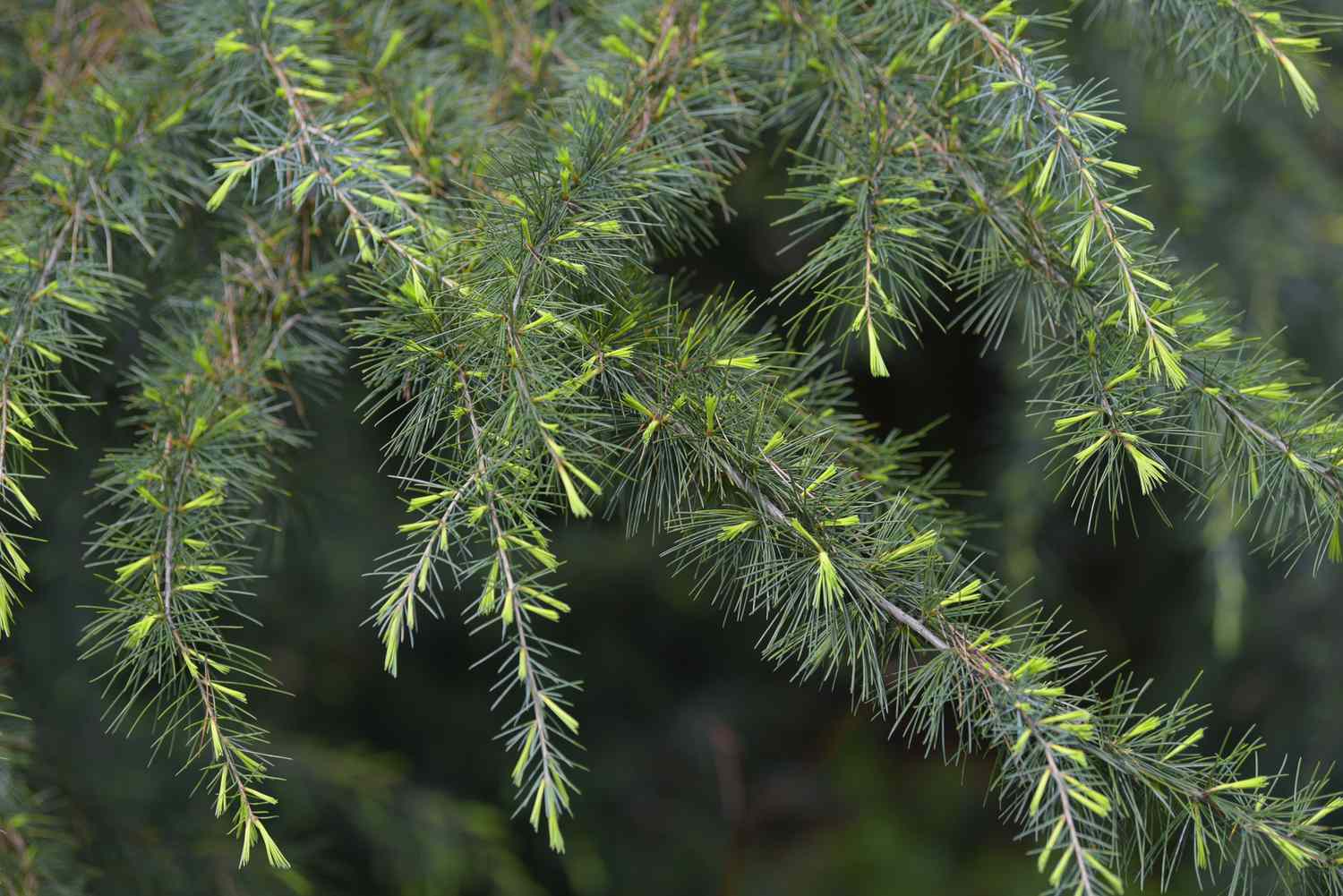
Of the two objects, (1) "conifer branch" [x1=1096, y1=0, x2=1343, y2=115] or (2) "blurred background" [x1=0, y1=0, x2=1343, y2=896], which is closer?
(1) "conifer branch" [x1=1096, y1=0, x2=1343, y2=115]

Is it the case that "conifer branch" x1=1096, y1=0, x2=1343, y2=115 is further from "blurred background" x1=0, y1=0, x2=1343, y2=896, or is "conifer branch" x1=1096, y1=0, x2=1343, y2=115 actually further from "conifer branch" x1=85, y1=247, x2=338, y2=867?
"conifer branch" x1=85, y1=247, x2=338, y2=867

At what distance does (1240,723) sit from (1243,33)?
5.12 feet

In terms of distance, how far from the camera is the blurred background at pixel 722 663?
1387mm

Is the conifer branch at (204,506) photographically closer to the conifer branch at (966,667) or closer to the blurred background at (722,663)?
the blurred background at (722,663)

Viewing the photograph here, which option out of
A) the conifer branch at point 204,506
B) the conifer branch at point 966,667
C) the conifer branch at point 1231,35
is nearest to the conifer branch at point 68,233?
the conifer branch at point 204,506

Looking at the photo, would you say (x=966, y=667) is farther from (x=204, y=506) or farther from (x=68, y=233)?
(x=68, y=233)

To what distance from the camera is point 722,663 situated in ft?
9.02

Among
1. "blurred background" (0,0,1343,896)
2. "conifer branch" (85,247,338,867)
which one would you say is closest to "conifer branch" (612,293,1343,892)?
"blurred background" (0,0,1343,896)

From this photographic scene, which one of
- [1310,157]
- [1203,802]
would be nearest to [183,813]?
[1203,802]

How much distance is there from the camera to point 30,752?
3.60 ft

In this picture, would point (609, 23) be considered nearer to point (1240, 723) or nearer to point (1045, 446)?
point (1045, 446)

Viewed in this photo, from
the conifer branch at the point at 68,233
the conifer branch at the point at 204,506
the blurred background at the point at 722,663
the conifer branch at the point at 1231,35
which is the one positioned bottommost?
the blurred background at the point at 722,663

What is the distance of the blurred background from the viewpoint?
1387 millimetres

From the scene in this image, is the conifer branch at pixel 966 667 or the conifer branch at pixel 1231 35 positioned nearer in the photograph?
the conifer branch at pixel 966 667
